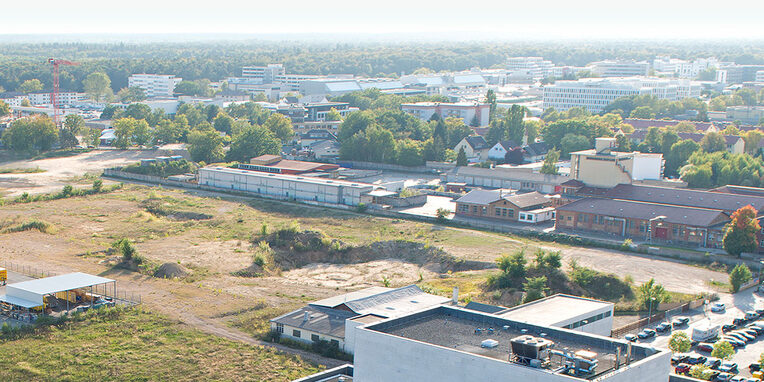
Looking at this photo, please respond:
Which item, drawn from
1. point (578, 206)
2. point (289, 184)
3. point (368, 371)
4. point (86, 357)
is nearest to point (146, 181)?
point (289, 184)

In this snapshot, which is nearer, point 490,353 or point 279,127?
point 490,353

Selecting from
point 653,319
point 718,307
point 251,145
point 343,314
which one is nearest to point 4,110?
point 251,145

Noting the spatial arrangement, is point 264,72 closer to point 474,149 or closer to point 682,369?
point 474,149

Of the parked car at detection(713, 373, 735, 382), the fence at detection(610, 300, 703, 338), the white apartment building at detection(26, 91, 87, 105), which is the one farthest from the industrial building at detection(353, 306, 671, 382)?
the white apartment building at detection(26, 91, 87, 105)

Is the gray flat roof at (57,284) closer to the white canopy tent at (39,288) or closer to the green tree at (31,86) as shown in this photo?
the white canopy tent at (39,288)

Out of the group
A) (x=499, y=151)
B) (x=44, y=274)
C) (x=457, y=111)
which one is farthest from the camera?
(x=457, y=111)
